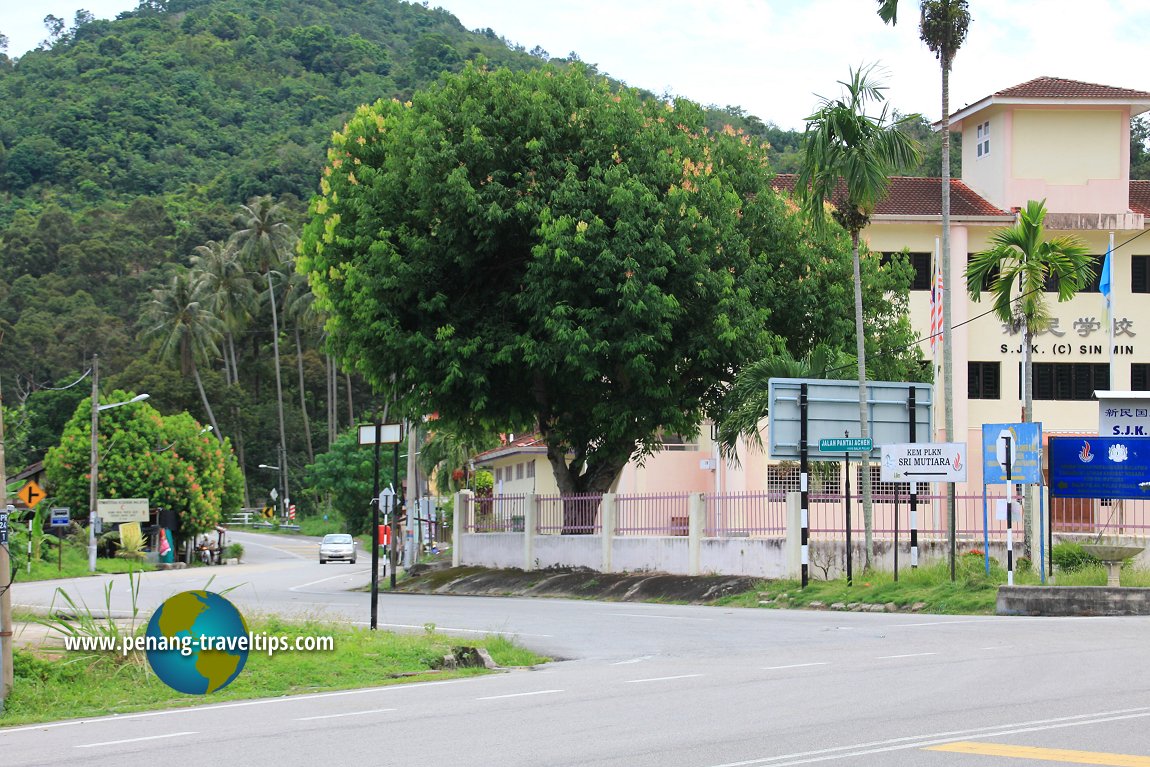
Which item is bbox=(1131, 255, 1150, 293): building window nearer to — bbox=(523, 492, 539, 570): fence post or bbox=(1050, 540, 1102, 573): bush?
bbox=(523, 492, 539, 570): fence post

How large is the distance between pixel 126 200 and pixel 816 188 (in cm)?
9893

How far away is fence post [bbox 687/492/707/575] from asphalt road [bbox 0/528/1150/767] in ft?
39.0

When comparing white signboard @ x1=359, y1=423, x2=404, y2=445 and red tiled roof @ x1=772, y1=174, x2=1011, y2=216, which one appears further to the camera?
red tiled roof @ x1=772, y1=174, x2=1011, y2=216

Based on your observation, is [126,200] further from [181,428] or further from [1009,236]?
[1009,236]

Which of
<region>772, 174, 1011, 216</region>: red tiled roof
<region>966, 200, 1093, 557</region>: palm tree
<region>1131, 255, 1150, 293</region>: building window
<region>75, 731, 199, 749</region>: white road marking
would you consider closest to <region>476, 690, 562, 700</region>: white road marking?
<region>75, 731, 199, 749</region>: white road marking

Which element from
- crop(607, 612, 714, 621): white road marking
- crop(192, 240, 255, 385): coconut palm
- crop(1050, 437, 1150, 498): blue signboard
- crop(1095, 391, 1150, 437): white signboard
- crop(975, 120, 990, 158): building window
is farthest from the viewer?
crop(192, 240, 255, 385): coconut palm

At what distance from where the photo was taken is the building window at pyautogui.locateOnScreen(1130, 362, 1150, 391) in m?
43.7

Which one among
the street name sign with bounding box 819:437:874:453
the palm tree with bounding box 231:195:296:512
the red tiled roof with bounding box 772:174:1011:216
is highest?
the palm tree with bounding box 231:195:296:512

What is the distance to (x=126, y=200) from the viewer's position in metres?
117

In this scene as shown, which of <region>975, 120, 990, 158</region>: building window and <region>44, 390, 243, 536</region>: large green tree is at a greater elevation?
<region>975, 120, 990, 158</region>: building window

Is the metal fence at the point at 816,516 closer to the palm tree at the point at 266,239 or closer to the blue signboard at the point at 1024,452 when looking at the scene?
the blue signboard at the point at 1024,452

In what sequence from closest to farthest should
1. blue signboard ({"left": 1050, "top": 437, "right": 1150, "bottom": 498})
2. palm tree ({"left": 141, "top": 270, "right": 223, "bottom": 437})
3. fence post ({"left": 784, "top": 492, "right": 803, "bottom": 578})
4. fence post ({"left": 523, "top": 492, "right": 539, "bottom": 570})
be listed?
blue signboard ({"left": 1050, "top": 437, "right": 1150, "bottom": 498}) → fence post ({"left": 784, "top": 492, "right": 803, "bottom": 578}) → fence post ({"left": 523, "top": 492, "right": 539, "bottom": 570}) → palm tree ({"left": 141, "top": 270, "right": 223, "bottom": 437})

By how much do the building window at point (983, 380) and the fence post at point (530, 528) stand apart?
46.7ft

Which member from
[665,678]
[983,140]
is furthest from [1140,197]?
[665,678]
